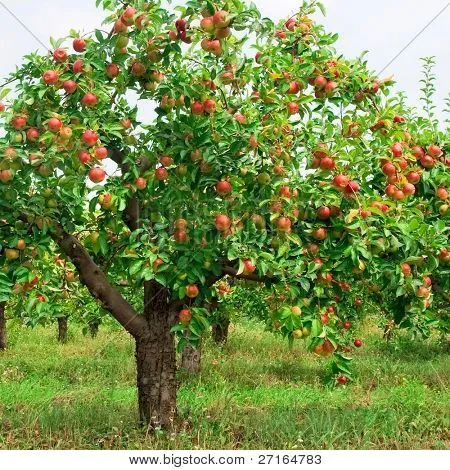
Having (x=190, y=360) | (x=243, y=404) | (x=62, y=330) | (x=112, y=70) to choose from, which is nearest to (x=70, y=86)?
(x=112, y=70)

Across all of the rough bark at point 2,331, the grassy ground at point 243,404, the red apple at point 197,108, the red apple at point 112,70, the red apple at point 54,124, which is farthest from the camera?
the rough bark at point 2,331

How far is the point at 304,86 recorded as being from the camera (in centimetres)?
473

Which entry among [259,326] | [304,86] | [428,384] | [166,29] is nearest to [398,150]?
[304,86]

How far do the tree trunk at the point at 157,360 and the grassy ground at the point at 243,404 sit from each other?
0.74 ft

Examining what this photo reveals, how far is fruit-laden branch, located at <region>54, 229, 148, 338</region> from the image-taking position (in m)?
5.14

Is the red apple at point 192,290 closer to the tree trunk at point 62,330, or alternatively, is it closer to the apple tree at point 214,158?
the apple tree at point 214,158

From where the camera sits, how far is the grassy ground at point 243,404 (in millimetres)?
5590

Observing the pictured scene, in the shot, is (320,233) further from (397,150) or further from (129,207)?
(129,207)

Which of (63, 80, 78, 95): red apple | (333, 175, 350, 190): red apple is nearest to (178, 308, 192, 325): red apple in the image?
(333, 175, 350, 190): red apple

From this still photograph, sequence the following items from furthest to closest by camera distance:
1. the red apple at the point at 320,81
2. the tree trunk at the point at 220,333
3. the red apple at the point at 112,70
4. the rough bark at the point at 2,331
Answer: the rough bark at the point at 2,331, the tree trunk at the point at 220,333, the red apple at the point at 320,81, the red apple at the point at 112,70

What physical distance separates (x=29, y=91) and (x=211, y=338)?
32.7 feet

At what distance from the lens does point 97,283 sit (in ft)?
17.3

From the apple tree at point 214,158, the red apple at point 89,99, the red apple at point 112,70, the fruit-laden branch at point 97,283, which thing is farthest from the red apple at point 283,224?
the fruit-laden branch at point 97,283

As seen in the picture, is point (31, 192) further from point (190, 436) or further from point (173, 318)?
point (190, 436)
